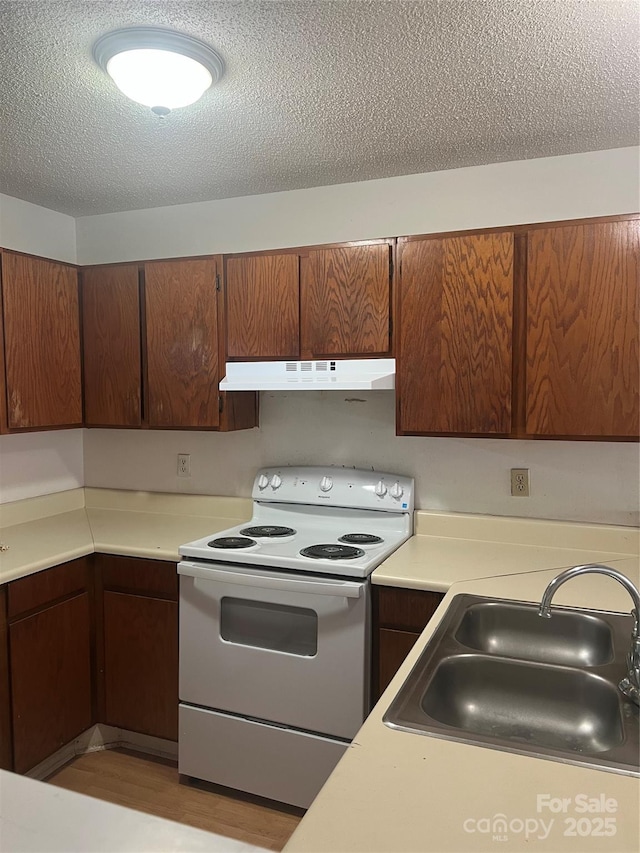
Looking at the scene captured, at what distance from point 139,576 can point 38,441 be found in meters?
0.97

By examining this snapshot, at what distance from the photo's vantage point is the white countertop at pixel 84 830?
27.6 inches

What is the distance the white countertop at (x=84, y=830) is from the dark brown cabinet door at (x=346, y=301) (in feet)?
5.92

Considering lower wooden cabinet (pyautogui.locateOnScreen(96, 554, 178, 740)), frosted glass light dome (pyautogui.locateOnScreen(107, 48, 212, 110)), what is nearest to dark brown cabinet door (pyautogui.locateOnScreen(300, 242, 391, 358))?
frosted glass light dome (pyautogui.locateOnScreen(107, 48, 212, 110))

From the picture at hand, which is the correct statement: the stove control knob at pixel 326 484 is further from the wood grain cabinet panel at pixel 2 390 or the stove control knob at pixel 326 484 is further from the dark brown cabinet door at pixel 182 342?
the wood grain cabinet panel at pixel 2 390

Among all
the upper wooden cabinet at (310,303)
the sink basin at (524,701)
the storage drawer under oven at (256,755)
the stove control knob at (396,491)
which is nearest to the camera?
the sink basin at (524,701)

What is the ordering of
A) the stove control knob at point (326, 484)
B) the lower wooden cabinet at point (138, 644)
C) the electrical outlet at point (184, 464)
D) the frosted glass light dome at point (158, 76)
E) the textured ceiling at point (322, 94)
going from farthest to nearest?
the electrical outlet at point (184, 464) → the stove control knob at point (326, 484) → the lower wooden cabinet at point (138, 644) → the frosted glass light dome at point (158, 76) → the textured ceiling at point (322, 94)

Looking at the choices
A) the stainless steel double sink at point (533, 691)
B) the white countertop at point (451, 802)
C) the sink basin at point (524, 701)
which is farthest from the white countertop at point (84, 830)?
the sink basin at point (524, 701)

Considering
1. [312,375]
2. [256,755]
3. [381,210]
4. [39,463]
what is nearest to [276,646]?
[256,755]

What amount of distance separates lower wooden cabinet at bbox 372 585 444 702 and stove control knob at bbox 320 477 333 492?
0.67m

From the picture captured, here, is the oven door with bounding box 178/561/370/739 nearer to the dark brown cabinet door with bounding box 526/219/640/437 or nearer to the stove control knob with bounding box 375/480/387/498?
the stove control knob with bounding box 375/480/387/498

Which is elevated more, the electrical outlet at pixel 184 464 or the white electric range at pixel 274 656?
the electrical outlet at pixel 184 464

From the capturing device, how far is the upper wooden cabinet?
233cm

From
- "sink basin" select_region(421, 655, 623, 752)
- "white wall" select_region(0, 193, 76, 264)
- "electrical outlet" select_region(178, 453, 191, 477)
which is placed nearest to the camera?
"sink basin" select_region(421, 655, 623, 752)

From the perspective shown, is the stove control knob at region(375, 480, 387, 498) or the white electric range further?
the stove control knob at region(375, 480, 387, 498)
